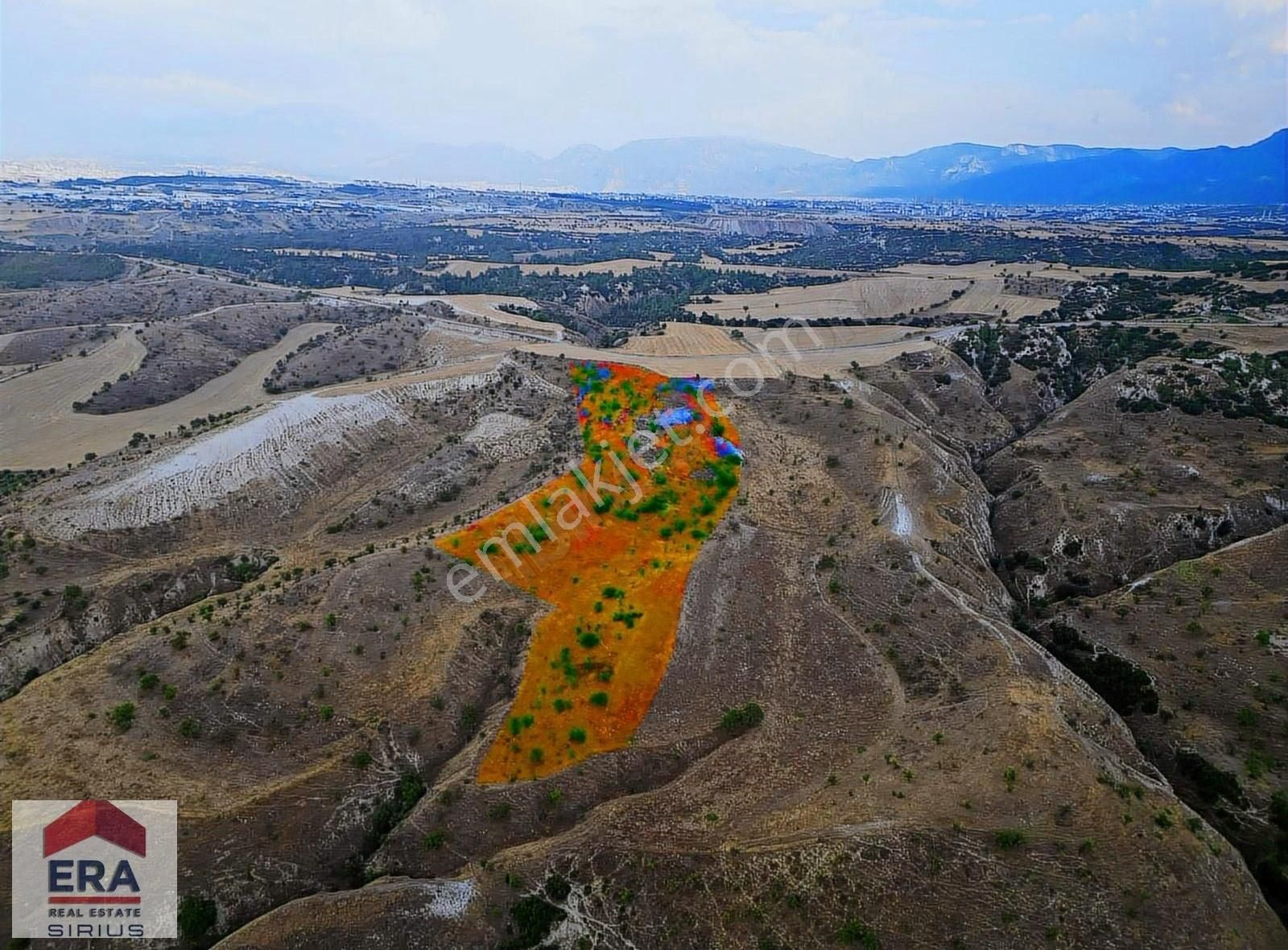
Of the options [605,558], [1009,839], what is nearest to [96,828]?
[605,558]

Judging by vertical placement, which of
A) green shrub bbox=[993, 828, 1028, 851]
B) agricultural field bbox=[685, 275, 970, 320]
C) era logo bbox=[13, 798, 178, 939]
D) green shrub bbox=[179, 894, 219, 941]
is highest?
agricultural field bbox=[685, 275, 970, 320]

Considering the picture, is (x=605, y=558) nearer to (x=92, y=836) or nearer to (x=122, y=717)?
(x=122, y=717)

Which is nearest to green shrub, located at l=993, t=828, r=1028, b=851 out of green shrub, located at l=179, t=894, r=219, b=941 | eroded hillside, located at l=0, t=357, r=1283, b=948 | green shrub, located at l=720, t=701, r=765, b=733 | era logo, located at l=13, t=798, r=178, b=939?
eroded hillside, located at l=0, t=357, r=1283, b=948

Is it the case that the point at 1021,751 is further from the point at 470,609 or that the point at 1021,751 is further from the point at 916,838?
the point at 470,609

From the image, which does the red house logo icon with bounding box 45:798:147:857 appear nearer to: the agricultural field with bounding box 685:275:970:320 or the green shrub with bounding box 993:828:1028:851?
the green shrub with bounding box 993:828:1028:851

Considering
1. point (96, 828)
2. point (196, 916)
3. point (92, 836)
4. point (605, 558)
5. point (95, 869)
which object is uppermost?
point (605, 558)

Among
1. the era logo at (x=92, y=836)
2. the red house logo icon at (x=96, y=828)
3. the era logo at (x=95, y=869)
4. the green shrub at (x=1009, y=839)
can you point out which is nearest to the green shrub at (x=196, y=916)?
the era logo at (x=95, y=869)

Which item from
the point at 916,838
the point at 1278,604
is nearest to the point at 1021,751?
the point at 916,838
